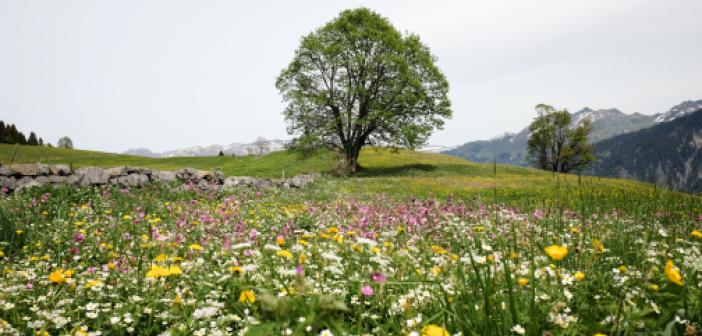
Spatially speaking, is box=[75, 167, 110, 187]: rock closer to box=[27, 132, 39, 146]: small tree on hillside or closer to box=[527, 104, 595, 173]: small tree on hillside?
box=[527, 104, 595, 173]: small tree on hillside

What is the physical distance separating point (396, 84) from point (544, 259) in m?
31.6

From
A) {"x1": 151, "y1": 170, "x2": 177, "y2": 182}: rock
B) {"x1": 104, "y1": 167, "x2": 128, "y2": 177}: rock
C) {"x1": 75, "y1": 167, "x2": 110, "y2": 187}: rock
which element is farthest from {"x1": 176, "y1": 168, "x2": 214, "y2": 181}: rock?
{"x1": 75, "y1": 167, "x2": 110, "y2": 187}: rock

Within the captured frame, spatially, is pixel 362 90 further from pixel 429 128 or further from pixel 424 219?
pixel 424 219

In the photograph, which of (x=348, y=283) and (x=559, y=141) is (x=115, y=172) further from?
(x=559, y=141)

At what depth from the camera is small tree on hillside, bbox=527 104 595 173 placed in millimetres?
65562

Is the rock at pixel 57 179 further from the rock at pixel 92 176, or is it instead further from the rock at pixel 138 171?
the rock at pixel 138 171

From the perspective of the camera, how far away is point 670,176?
630 cm

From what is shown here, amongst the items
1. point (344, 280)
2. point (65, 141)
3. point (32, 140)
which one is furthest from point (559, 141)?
point (65, 141)

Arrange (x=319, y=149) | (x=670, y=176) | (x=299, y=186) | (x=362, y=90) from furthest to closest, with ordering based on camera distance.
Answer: (x=319, y=149), (x=362, y=90), (x=299, y=186), (x=670, y=176)

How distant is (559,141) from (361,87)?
173 feet

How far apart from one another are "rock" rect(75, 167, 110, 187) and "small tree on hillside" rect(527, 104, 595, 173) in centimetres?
6686

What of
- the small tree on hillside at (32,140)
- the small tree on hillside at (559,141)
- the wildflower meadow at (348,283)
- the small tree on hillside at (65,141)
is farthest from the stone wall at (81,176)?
the small tree on hillside at (65,141)

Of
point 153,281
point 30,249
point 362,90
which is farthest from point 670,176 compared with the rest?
point 362,90

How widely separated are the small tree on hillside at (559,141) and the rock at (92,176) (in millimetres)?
66865
